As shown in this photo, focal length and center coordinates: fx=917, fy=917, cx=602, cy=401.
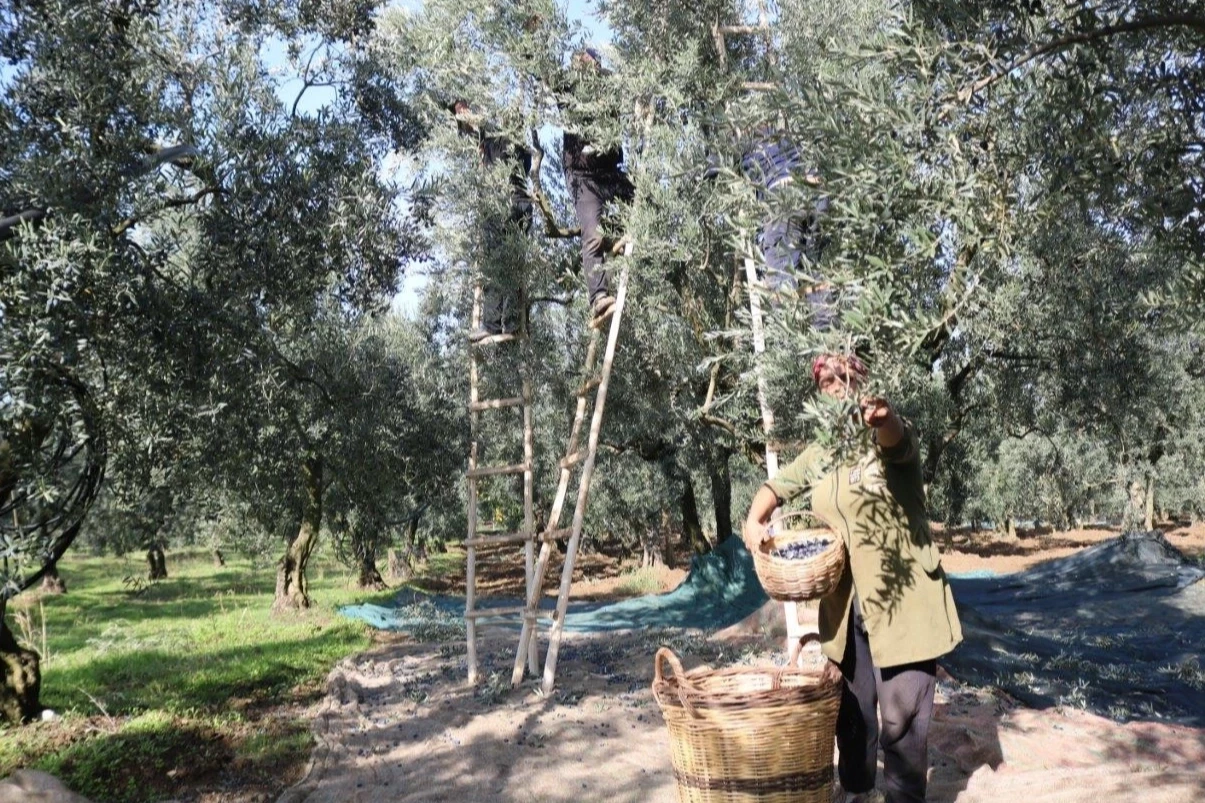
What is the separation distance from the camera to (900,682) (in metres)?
3.84

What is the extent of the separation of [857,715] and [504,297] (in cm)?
555

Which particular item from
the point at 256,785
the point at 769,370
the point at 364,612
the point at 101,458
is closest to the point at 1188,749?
the point at 769,370

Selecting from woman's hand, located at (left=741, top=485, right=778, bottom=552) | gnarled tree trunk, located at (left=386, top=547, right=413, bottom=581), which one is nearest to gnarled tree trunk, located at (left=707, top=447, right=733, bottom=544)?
gnarled tree trunk, located at (left=386, top=547, right=413, bottom=581)

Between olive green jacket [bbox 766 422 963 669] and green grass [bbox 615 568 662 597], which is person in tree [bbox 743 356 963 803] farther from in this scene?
green grass [bbox 615 568 662 597]

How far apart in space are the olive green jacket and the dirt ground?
5.06 feet

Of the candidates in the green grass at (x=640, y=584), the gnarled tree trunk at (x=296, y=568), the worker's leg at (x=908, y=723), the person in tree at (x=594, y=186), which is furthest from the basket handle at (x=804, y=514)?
the green grass at (x=640, y=584)

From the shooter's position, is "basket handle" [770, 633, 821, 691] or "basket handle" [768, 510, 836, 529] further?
"basket handle" [768, 510, 836, 529]

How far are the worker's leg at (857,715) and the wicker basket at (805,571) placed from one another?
0.33 metres

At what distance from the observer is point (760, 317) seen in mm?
5855

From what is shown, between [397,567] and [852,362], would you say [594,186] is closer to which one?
[852,362]

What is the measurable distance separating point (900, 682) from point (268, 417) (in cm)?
443

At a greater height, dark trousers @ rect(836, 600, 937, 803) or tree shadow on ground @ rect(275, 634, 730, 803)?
dark trousers @ rect(836, 600, 937, 803)

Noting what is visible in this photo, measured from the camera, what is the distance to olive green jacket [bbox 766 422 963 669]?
3775mm

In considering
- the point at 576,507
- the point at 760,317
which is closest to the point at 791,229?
the point at 760,317
